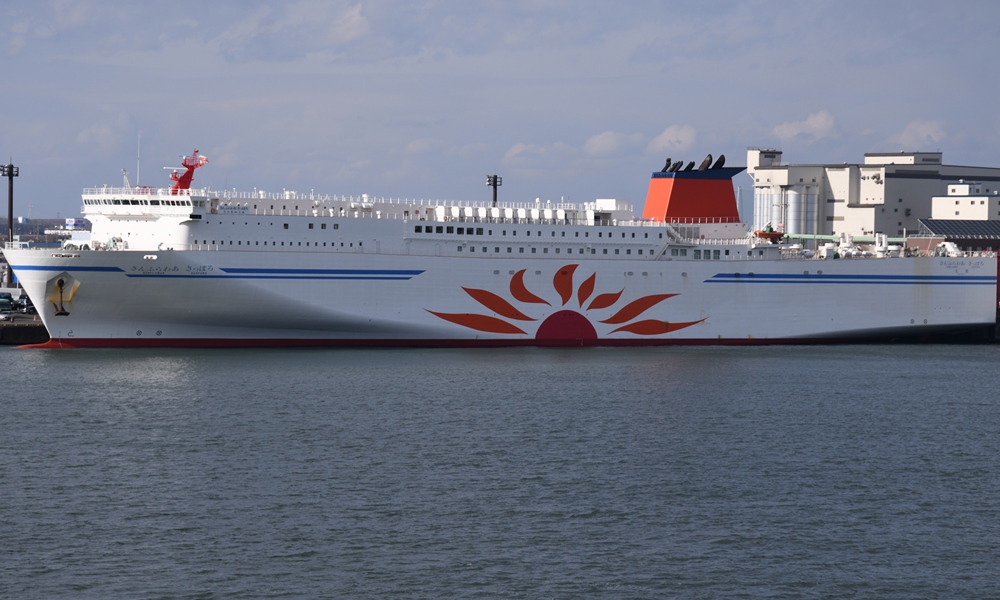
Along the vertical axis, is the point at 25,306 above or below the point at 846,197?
below

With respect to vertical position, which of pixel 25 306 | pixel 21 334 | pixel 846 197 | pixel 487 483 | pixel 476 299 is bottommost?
pixel 487 483

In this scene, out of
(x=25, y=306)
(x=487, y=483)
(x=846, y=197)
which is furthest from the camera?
(x=846, y=197)

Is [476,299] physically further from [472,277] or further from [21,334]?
[21,334]

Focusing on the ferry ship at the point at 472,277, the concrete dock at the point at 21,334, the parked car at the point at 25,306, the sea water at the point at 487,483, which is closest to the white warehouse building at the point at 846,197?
the ferry ship at the point at 472,277

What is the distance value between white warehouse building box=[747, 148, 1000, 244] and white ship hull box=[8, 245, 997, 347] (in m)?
31.6

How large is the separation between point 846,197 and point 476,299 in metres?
42.7

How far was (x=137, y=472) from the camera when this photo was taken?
19641mm

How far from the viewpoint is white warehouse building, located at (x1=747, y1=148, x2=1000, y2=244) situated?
72.3 meters

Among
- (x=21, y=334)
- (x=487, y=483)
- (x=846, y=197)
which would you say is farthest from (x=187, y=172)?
(x=846, y=197)

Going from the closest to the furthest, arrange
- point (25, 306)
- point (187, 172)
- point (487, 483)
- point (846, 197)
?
1. point (487, 483)
2. point (187, 172)
3. point (25, 306)
4. point (846, 197)

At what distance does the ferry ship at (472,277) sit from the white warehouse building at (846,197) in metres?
31.6

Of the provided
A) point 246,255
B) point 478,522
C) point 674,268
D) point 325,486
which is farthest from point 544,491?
point 674,268

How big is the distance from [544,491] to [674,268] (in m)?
19.7

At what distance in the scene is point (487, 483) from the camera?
63.5 ft
